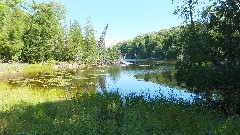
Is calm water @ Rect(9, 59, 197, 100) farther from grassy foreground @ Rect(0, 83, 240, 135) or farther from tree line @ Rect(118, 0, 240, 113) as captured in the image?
grassy foreground @ Rect(0, 83, 240, 135)

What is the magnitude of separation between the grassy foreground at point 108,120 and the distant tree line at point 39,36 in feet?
183

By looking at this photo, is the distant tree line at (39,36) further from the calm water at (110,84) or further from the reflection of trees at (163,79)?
the reflection of trees at (163,79)

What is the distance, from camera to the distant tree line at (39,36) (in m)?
72.9

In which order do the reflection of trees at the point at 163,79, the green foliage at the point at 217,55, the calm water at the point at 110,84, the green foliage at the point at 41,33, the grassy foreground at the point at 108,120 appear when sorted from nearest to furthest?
the grassy foreground at the point at 108,120
the green foliage at the point at 217,55
the calm water at the point at 110,84
the reflection of trees at the point at 163,79
the green foliage at the point at 41,33

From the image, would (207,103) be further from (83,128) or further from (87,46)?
(87,46)

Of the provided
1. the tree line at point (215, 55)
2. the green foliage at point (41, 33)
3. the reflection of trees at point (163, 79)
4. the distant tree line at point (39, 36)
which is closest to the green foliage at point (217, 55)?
the tree line at point (215, 55)

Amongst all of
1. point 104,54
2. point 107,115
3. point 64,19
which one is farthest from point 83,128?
point 104,54

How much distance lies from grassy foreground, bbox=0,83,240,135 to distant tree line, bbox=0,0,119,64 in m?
55.9

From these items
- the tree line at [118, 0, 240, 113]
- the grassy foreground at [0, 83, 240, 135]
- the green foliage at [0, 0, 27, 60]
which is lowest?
the grassy foreground at [0, 83, 240, 135]

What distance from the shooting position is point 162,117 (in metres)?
14.6

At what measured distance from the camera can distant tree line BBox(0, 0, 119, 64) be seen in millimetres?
72875

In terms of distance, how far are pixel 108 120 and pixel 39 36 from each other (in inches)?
2869

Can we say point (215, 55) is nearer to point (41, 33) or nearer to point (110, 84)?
point (110, 84)

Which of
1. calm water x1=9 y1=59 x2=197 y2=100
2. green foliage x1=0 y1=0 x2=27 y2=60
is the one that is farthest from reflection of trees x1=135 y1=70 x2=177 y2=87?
green foliage x1=0 y1=0 x2=27 y2=60
